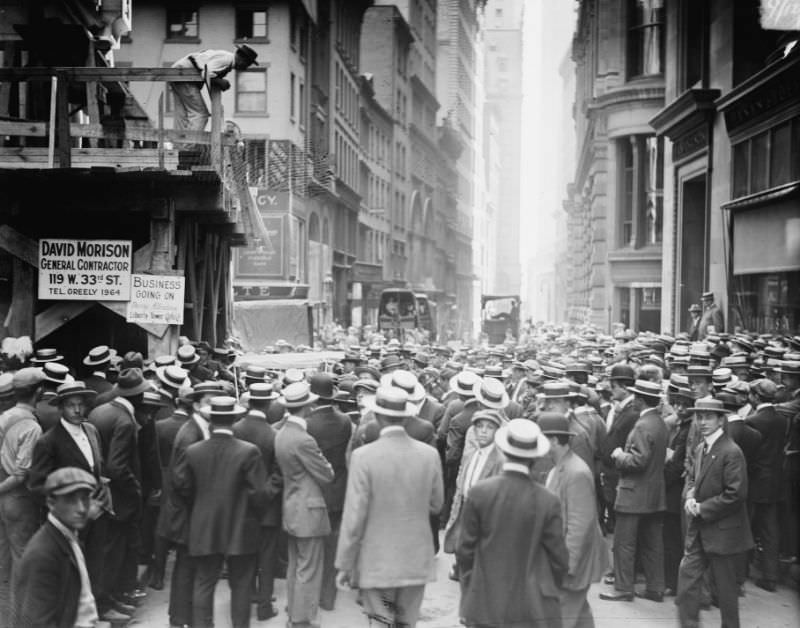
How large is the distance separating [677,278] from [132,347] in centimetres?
1387

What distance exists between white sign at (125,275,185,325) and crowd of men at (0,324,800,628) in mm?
1692

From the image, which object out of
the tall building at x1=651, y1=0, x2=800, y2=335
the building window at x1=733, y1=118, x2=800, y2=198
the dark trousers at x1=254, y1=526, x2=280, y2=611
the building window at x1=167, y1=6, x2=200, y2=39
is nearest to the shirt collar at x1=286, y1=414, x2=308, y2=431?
the dark trousers at x1=254, y1=526, x2=280, y2=611

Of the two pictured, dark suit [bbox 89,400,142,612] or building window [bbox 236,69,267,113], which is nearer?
dark suit [bbox 89,400,142,612]

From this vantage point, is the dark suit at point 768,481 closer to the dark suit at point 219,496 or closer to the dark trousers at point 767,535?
the dark trousers at point 767,535

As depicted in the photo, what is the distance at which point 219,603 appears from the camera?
350 inches

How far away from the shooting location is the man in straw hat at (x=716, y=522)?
7812 mm

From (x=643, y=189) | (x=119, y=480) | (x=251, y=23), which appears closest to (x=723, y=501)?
(x=119, y=480)

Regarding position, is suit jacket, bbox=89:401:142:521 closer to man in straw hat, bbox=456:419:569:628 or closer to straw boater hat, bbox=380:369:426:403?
straw boater hat, bbox=380:369:426:403

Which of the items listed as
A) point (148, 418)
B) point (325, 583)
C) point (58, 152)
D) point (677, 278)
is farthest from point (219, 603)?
point (677, 278)

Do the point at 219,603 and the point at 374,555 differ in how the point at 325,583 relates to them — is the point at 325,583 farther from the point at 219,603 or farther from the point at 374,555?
the point at 374,555

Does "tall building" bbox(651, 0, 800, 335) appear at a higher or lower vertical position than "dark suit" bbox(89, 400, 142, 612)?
higher

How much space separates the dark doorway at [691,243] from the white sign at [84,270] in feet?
52.1

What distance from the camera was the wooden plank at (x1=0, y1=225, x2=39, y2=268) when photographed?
12547 mm

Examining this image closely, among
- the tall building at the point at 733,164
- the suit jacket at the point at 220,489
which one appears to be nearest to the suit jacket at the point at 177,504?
the suit jacket at the point at 220,489
